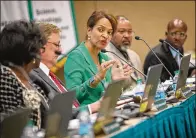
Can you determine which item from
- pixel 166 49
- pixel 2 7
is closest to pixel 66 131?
pixel 166 49

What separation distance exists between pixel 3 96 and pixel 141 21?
5.03 m

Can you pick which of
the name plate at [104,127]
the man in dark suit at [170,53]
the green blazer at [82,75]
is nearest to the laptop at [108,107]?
the name plate at [104,127]

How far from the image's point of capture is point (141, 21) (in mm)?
6953

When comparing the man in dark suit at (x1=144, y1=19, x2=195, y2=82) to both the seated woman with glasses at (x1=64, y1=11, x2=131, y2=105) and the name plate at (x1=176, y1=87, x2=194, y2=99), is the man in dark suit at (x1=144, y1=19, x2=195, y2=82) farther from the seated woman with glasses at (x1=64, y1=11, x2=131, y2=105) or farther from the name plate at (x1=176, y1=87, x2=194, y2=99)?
the seated woman with glasses at (x1=64, y1=11, x2=131, y2=105)

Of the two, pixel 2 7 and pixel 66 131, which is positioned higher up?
pixel 2 7

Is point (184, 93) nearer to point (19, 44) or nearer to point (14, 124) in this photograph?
point (19, 44)

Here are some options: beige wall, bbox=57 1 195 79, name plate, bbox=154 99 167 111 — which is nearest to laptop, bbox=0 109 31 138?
name plate, bbox=154 99 167 111

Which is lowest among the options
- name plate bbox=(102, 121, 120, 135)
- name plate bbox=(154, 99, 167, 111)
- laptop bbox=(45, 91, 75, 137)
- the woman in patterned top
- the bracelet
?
name plate bbox=(154, 99, 167, 111)

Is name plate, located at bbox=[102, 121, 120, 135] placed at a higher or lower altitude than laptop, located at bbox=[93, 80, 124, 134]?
lower

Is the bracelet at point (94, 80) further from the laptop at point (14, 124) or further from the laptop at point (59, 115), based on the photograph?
the laptop at point (14, 124)

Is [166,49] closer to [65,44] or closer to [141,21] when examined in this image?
[65,44]

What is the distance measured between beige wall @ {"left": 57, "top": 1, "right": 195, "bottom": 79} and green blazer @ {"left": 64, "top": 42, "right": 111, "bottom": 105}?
10.8 feet

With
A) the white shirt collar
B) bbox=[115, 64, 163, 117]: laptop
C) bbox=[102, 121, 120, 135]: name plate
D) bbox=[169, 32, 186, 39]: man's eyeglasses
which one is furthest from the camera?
bbox=[169, 32, 186, 39]: man's eyeglasses

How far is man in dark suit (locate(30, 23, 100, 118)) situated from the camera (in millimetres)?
2674
